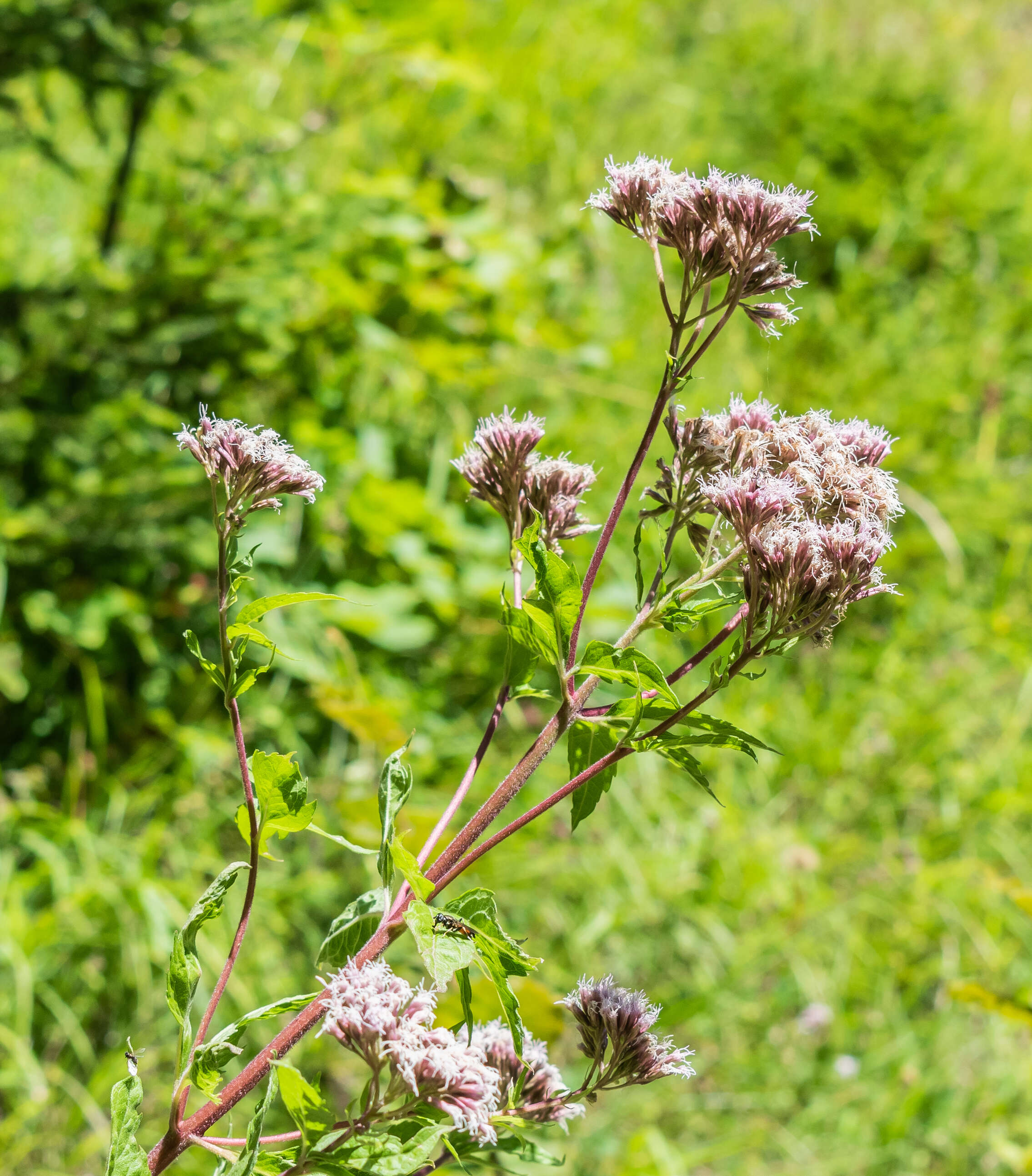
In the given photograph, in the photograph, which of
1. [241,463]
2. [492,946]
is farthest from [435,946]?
[241,463]

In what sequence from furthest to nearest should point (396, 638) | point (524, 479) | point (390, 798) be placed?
point (396, 638) → point (524, 479) → point (390, 798)

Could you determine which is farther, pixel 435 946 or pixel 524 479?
pixel 524 479

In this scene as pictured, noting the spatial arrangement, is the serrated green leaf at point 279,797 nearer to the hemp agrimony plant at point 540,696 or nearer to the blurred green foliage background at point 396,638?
the hemp agrimony plant at point 540,696

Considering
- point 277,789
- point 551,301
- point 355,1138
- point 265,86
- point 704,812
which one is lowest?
point 355,1138

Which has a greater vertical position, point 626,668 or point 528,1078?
point 626,668

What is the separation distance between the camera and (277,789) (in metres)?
0.69

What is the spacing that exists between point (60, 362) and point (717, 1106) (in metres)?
1.88

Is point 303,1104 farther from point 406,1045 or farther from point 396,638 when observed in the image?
point 396,638

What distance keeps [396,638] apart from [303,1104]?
6.09 ft

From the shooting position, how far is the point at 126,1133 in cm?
65

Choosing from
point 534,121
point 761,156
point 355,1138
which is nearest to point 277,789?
point 355,1138

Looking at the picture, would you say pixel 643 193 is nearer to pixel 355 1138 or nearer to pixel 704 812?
pixel 355 1138

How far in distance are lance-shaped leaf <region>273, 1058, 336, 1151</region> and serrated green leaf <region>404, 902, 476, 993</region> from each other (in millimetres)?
86

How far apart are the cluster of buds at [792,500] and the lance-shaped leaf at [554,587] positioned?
9 centimetres
